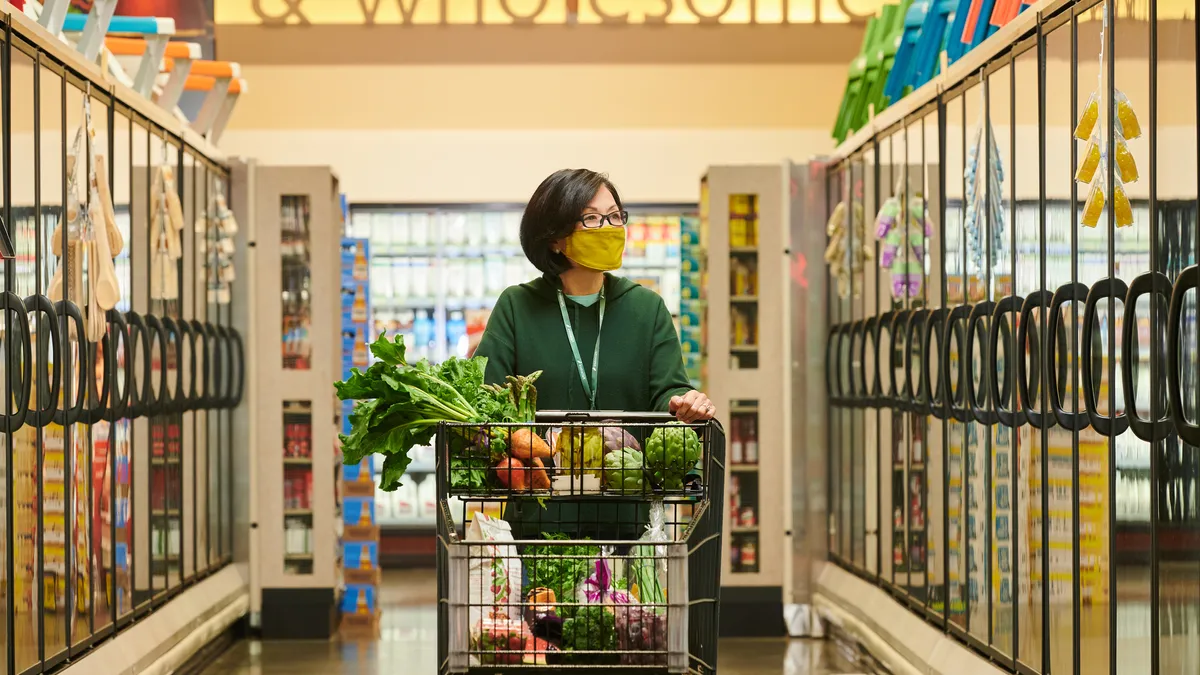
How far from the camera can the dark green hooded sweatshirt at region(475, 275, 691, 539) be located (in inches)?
116

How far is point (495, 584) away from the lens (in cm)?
217

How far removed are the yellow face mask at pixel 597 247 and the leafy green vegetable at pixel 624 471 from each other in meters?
0.58

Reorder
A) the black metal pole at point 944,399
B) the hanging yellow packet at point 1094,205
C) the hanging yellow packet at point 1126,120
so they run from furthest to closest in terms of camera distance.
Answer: the black metal pole at point 944,399 → the hanging yellow packet at point 1094,205 → the hanging yellow packet at point 1126,120

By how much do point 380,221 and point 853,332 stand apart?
4330 mm

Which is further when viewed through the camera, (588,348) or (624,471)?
(588,348)

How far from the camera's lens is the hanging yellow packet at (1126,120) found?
316 cm

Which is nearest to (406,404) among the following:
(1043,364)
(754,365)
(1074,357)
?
(1074,357)

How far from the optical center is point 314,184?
6809mm

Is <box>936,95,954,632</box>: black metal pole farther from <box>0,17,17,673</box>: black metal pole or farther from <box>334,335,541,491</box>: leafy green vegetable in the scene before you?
<box>0,17,17,673</box>: black metal pole

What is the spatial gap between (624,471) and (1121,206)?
164cm

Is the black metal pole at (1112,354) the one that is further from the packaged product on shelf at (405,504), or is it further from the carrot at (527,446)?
the packaged product on shelf at (405,504)

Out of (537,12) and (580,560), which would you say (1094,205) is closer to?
(580,560)

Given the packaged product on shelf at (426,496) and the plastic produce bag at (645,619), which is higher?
the plastic produce bag at (645,619)

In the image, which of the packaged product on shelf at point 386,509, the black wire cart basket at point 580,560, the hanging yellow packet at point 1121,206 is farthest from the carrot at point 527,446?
the packaged product on shelf at point 386,509
